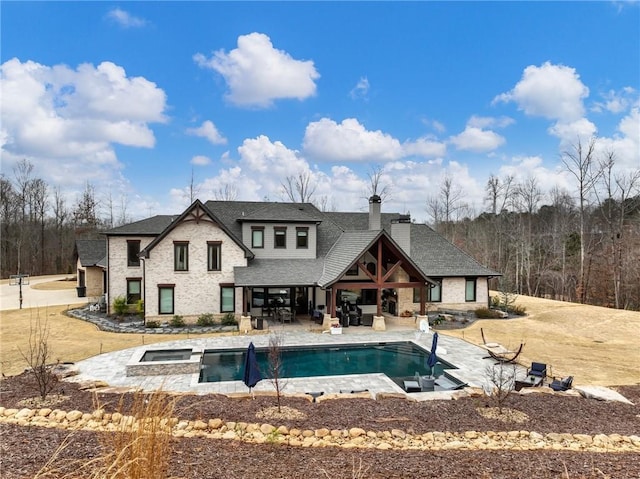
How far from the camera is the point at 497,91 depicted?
28078mm

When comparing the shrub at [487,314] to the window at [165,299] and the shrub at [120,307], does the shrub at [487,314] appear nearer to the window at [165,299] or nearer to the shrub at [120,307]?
the window at [165,299]

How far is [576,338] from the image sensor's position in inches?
779

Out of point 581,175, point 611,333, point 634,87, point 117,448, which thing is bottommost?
point 611,333

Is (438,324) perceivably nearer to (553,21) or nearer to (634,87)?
(553,21)

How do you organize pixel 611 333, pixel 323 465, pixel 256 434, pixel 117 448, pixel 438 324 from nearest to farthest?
pixel 117 448, pixel 323 465, pixel 256 434, pixel 611 333, pixel 438 324

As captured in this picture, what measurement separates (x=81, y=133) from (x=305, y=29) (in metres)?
14.8

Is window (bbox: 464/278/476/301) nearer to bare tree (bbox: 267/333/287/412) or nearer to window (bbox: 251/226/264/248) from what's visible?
window (bbox: 251/226/264/248)

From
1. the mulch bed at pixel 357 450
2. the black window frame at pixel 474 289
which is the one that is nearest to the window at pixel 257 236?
the black window frame at pixel 474 289

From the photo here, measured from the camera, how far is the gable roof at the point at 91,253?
30812mm

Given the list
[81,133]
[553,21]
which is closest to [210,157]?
[81,133]

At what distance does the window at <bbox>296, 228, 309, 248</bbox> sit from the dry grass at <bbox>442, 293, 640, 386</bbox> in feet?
32.4

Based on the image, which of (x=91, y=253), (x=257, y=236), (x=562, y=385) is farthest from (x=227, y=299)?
(x=91, y=253)

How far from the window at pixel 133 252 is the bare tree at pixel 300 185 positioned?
22677 millimetres

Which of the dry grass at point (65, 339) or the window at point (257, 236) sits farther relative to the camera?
the window at point (257, 236)
